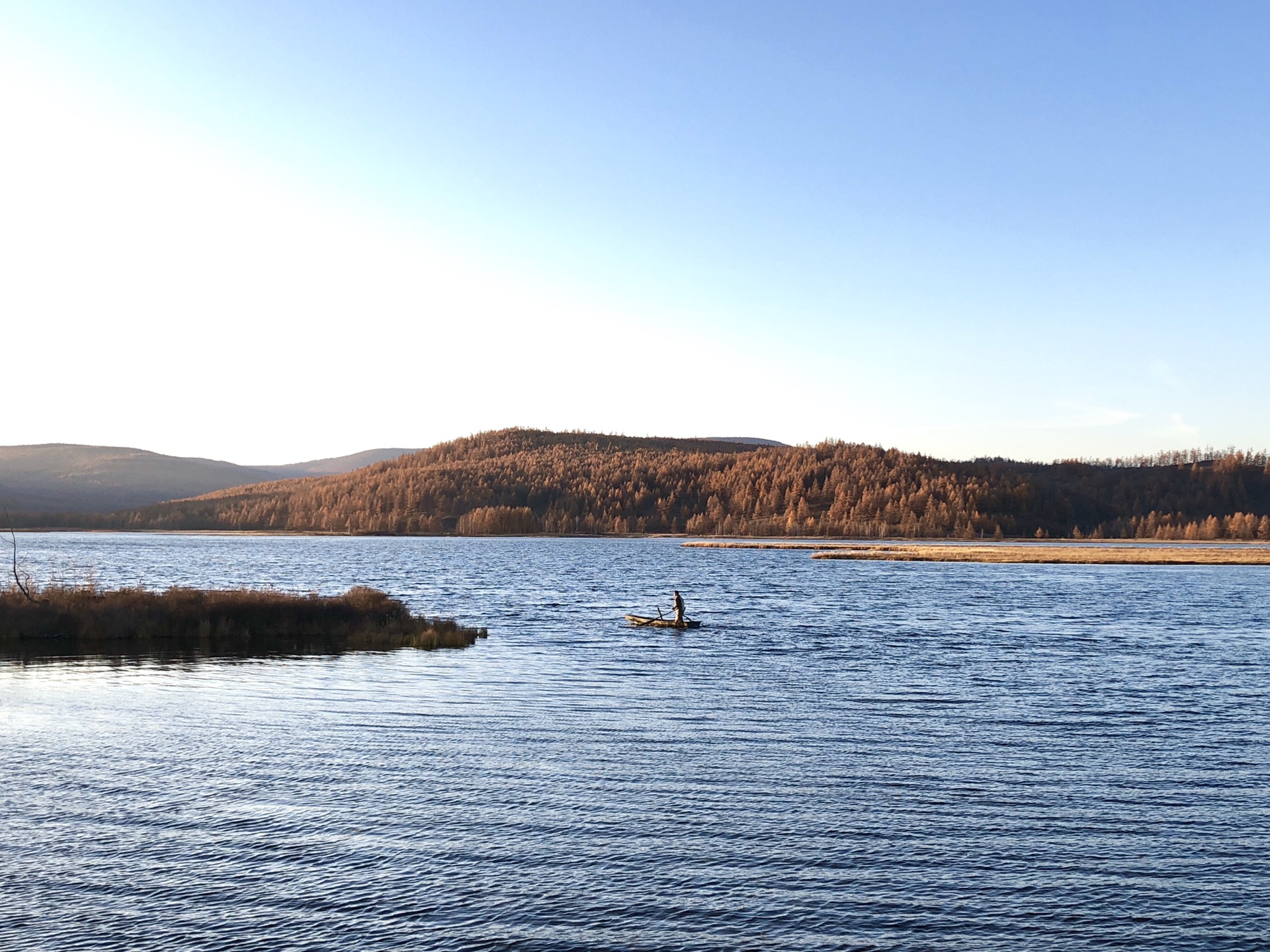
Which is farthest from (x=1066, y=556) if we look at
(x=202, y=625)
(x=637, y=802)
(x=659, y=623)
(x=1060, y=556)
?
(x=637, y=802)

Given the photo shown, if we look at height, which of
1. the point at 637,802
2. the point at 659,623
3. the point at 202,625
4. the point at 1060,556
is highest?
the point at 202,625

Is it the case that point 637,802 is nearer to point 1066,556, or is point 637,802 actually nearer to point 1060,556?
point 1066,556

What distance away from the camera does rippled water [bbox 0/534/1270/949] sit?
46.0 ft

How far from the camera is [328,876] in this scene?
1546 cm

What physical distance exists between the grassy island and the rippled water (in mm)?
3890

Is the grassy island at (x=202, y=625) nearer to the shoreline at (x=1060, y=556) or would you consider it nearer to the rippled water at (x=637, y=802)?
the rippled water at (x=637, y=802)

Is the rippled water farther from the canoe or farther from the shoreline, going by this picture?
the shoreline

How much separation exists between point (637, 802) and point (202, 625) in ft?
106

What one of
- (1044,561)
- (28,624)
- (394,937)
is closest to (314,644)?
(28,624)

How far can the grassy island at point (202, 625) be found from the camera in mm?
43156

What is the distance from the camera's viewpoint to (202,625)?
151ft

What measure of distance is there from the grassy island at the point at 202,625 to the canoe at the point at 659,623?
1023 centimetres

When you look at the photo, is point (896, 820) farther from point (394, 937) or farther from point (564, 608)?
point (564, 608)

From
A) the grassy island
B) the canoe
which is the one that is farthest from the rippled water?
the canoe
